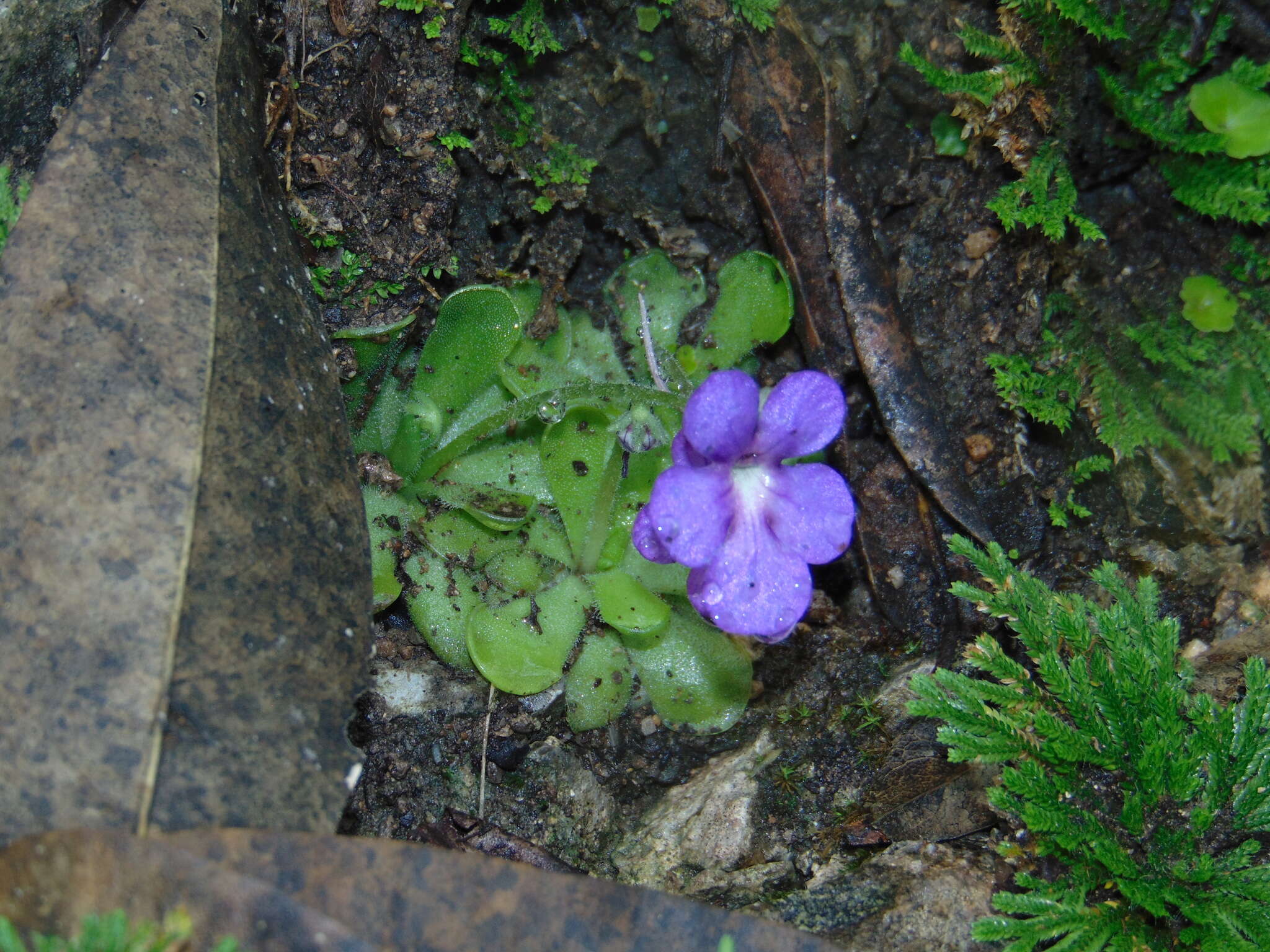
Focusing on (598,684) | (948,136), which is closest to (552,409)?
(598,684)

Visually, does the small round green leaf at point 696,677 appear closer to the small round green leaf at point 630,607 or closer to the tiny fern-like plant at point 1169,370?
the small round green leaf at point 630,607

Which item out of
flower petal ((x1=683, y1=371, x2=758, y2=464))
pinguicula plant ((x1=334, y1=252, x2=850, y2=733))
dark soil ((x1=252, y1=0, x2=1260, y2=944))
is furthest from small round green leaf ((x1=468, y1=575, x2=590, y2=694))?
flower petal ((x1=683, y1=371, x2=758, y2=464))

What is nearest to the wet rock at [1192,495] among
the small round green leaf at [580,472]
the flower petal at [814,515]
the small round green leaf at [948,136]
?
the flower petal at [814,515]

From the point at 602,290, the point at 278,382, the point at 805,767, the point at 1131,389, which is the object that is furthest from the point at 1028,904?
the point at 602,290

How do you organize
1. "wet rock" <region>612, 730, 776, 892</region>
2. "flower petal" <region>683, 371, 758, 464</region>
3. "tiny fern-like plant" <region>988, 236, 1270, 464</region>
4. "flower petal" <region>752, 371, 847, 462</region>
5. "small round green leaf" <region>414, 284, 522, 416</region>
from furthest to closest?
"small round green leaf" <region>414, 284, 522, 416</region>
"tiny fern-like plant" <region>988, 236, 1270, 464</region>
"wet rock" <region>612, 730, 776, 892</region>
"flower petal" <region>752, 371, 847, 462</region>
"flower petal" <region>683, 371, 758, 464</region>

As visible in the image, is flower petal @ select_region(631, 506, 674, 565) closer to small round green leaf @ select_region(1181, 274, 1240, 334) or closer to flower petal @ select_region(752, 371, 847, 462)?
flower petal @ select_region(752, 371, 847, 462)

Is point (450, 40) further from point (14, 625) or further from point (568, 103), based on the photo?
point (14, 625)

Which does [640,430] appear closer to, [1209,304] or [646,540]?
[646,540]
